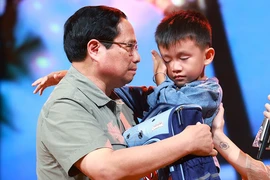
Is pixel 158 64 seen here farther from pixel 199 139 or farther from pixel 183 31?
pixel 199 139

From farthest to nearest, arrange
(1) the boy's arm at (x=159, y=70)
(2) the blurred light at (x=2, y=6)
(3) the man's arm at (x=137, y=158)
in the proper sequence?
(2) the blurred light at (x=2, y=6) < (1) the boy's arm at (x=159, y=70) < (3) the man's arm at (x=137, y=158)

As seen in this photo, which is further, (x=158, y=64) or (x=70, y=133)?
(x=158, y=64)


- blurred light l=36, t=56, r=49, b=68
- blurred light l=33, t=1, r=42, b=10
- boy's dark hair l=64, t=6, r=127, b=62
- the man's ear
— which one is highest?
blurred light l=33, t=1, r=42, b=10

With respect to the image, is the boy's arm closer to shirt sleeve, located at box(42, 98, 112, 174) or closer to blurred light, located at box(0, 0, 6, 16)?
shirt sleeve, located at box(42, 98, 112, 174)

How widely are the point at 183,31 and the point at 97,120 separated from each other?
0.53 metres

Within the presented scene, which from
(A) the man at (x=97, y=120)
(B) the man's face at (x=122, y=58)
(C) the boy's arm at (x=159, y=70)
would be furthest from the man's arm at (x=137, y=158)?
(C) the boy's arm at (x=159, y=70)

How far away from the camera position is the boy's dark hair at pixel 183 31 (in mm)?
2025

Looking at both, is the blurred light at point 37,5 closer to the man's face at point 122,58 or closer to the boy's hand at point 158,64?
the boy's hand at point 158,64

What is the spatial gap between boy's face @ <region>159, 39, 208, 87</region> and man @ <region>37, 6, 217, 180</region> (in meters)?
0.16

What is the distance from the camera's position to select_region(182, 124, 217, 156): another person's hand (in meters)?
1.65

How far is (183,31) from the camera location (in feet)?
6.65

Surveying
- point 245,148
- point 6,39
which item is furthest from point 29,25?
point 245,148

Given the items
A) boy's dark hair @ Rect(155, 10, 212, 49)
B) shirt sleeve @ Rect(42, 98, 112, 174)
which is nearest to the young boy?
boy's dark hair @ Rect(155, 10, 212, 49)

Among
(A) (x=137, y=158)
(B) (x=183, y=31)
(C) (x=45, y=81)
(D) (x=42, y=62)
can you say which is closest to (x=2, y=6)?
(D) (x=42, y=62)
